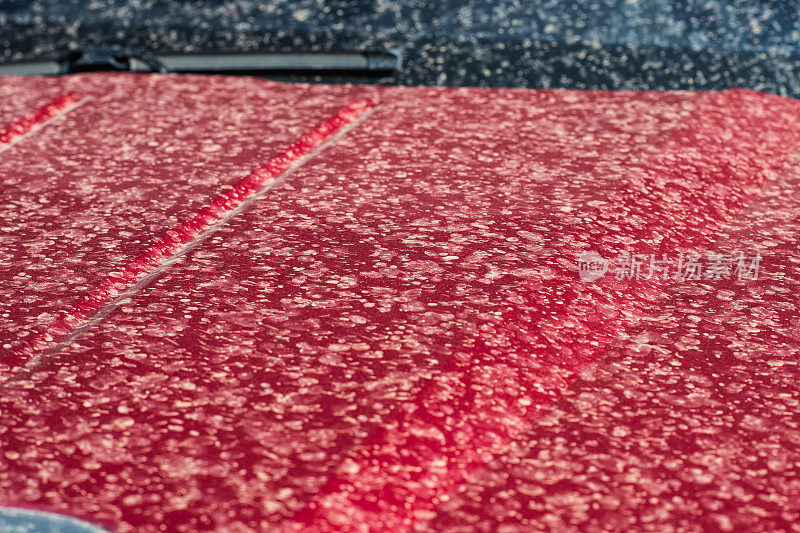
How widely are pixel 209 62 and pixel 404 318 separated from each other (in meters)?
0.88

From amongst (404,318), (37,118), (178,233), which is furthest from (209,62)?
(404,318)

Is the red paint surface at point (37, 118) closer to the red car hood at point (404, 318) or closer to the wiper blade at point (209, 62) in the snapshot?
the red car hood at point (404, 318)

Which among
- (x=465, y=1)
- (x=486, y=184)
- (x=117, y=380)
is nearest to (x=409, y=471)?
(x=117, y=380)

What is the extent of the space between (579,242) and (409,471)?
0.39 meters

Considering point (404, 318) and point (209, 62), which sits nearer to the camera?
point (404, 318)

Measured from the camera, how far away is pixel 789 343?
2.71ft

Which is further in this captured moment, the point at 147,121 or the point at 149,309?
the point at 147,121

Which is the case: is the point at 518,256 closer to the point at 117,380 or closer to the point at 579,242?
the point at 579,242

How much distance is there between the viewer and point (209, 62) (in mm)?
1532

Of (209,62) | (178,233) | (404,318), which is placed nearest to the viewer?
(404,318)

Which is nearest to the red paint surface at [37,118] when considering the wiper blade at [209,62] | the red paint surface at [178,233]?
the red paint surface at [178,233]

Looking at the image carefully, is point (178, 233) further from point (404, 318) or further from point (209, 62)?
point (209, 62)

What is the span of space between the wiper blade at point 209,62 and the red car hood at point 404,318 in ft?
0.62

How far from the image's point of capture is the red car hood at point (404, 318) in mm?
632
